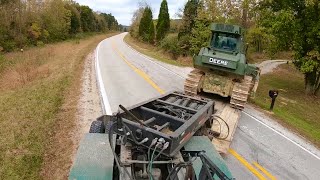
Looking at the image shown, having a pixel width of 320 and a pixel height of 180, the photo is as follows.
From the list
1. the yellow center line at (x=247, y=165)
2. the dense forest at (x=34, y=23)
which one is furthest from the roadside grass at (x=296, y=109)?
the dense forest at (x=34, y=23)

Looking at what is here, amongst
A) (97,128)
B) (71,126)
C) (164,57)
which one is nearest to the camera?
(97,128)

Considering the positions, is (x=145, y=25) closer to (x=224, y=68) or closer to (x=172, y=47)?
(x=172, y=47)

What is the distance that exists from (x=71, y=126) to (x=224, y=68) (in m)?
6.38

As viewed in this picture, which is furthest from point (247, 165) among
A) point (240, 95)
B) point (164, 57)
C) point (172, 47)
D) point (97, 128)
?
point (172, 47)

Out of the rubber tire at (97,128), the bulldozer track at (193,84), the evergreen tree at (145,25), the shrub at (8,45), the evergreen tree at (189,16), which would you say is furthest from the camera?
the evergreen tree at (145,25)

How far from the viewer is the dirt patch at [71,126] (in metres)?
7.07

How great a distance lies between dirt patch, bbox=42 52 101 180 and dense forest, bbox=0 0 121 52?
25.5 metres

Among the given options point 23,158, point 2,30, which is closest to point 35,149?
point 23,158

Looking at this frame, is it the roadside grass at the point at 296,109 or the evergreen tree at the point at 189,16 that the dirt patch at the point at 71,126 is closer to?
the roadside grass at the point at 296,109

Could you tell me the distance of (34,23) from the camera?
151 ft

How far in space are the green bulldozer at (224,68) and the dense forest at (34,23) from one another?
28.7m

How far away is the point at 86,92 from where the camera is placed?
1390 cm

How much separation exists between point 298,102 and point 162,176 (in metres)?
17.0

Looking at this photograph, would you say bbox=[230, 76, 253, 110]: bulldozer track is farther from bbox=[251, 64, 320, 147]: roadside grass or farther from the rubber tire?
the rubber tire
